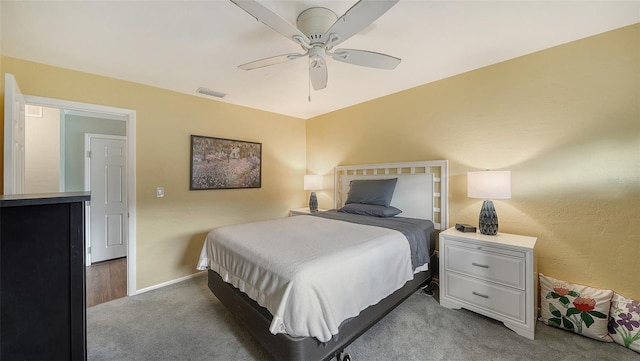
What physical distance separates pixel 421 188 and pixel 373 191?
61 cm

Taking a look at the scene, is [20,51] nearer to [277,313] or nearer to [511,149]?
[277,313]

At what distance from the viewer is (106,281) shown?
3121mm

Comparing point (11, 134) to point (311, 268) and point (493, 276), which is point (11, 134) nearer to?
point (311, 268)

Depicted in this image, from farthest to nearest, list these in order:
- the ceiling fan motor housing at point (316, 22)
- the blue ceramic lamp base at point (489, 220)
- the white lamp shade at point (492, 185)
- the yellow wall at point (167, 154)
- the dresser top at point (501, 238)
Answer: the yellow wall at point (167, 154)
the blue ceramic lamp base at point (489, 220)
the white lamp shade at point (492, 185)
the dresser top at point (501, 238)
the ceiling fan motor housing at point (316, 22)

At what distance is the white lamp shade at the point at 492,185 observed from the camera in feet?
6.97

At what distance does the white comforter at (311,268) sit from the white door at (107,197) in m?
2.69

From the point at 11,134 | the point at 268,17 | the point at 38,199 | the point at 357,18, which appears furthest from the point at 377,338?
the point at 11,134

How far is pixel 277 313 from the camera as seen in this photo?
4.51 feet

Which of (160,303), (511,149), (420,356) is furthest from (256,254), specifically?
(511,149)

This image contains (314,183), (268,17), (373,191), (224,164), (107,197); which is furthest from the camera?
(314,183)

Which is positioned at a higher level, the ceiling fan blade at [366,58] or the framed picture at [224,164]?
the ceiling fan blade at [366,58]

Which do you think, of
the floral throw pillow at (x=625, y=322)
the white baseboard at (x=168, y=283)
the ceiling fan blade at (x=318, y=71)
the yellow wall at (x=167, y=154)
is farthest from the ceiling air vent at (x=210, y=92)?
the floral throw pillow at (x=625, y=322)

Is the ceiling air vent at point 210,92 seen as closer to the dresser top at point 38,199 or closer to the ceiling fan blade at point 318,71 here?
the ceiling fan blade at point 318,71

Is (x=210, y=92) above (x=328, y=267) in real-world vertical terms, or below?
above
